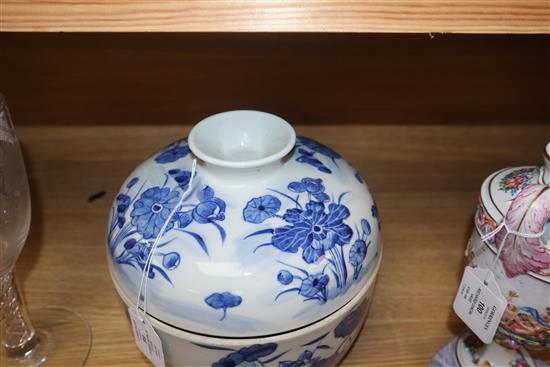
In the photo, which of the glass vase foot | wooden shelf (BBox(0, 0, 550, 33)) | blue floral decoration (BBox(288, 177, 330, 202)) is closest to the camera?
wooden shelf (BBox(0, 0, 550, 33))

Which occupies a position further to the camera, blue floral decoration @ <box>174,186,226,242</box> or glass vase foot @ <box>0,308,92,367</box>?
glass vase foot @ <box>0,308,92,367</box>

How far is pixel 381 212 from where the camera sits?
920mm

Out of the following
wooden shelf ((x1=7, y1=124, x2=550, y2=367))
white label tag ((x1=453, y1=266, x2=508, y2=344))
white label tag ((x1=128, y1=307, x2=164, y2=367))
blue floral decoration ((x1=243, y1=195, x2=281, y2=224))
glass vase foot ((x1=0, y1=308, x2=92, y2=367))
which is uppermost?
blue floral decoration ((x1=243, y1=195, x2=281, y2=224))

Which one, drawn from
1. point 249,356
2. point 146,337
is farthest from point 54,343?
point 249,356

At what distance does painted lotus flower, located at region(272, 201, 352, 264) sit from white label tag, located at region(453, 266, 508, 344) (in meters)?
0.13

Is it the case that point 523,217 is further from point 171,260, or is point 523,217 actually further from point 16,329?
point 16,329

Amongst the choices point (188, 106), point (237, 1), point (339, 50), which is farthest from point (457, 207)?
point (237, 1)

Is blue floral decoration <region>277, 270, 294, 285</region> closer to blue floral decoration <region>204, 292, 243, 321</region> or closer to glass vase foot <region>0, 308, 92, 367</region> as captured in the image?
blue floral decoration <region>204, 292, 243, 321</region>

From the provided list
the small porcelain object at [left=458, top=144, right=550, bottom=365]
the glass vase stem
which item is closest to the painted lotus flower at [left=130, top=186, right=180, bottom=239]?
the glass vase stem

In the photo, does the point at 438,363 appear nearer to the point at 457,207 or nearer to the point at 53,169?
the point at 457,207

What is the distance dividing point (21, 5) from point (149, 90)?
0.48 m

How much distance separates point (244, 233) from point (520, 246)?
0.26 metres

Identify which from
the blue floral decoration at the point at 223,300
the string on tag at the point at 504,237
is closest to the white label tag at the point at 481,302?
the string on tag at the point at 504,237

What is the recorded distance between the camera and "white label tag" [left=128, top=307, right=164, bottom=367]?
0.57 m
